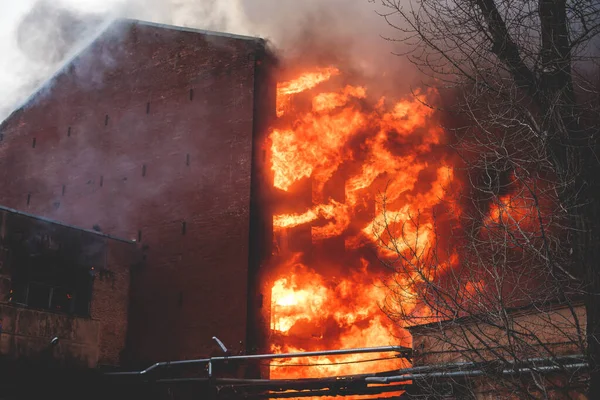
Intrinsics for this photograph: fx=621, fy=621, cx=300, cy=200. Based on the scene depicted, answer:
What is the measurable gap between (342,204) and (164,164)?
5.83m

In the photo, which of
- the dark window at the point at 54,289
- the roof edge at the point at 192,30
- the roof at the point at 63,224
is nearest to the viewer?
the dark window at the point at 54,289

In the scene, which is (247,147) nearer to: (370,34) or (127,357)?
(370,34)

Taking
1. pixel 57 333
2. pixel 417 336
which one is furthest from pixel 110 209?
pixel 417 336

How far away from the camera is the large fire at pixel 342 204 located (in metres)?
16.8

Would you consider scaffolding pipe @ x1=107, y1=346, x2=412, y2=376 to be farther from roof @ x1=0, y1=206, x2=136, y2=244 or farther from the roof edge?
the roof edge

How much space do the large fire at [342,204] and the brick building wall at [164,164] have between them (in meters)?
0.85

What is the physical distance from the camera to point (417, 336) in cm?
1185

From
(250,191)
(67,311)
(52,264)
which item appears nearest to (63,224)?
(52,264)

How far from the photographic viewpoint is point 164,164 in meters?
19.4

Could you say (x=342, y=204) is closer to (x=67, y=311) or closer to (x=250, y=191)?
(x=250, y=191)

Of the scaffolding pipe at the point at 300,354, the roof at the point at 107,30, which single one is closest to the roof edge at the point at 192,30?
the roof at the point at 107,30

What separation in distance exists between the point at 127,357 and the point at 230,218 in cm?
496

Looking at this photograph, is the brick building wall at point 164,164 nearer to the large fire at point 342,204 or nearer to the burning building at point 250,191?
the burning building at point 250,191

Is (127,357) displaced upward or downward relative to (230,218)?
downward
